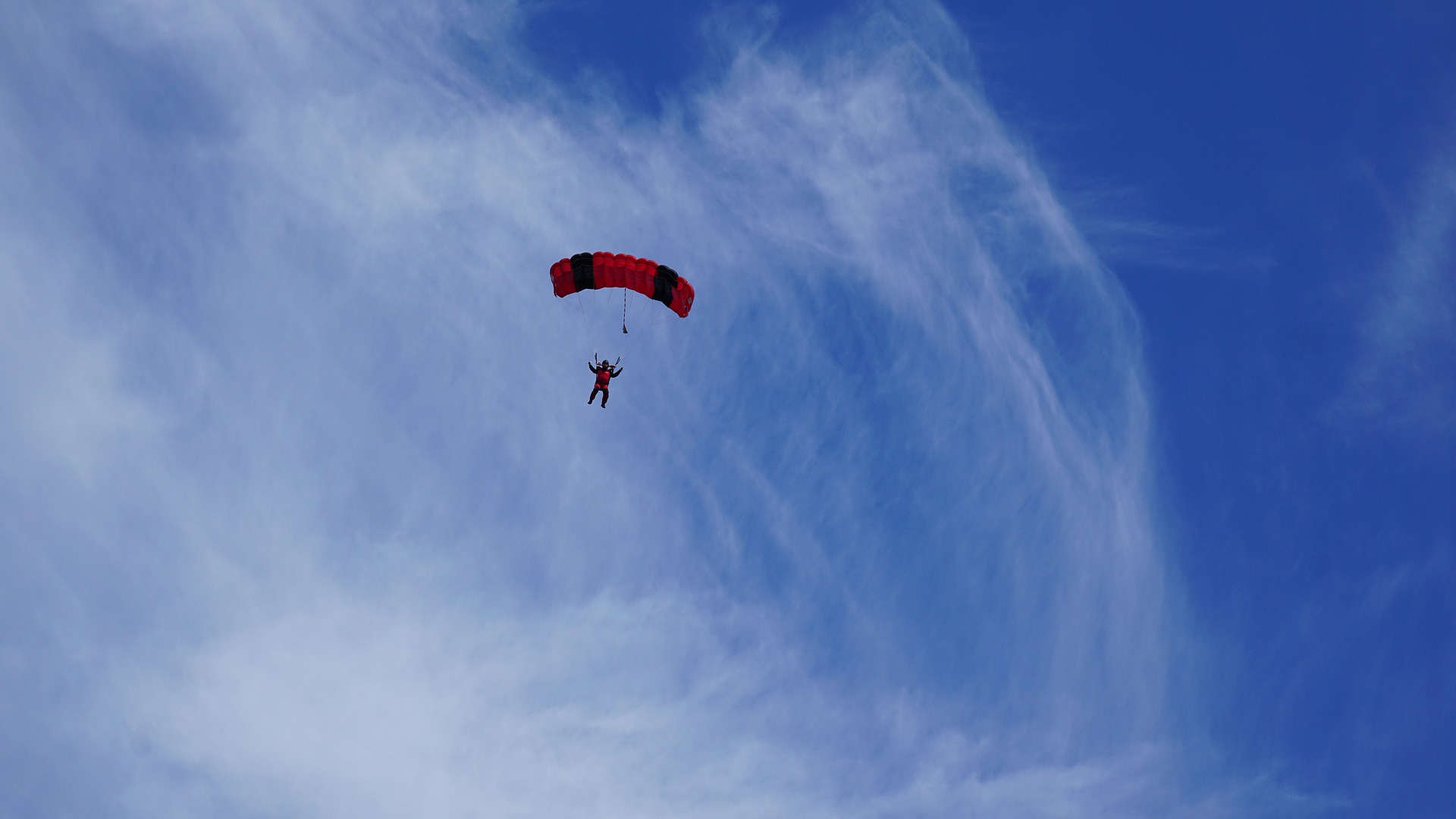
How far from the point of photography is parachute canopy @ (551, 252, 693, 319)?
10775 cm

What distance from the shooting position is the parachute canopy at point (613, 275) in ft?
354

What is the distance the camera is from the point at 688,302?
10938 cm

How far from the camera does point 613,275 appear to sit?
354 ft

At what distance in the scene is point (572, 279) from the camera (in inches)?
4247

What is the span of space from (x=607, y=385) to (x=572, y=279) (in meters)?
5.53

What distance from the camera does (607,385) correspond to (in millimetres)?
109438

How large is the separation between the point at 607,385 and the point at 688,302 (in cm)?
561

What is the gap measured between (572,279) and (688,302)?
5.79 metres
